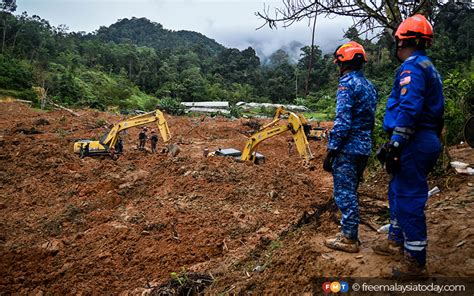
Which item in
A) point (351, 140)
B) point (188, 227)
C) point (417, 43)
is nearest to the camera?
point (417, 43)

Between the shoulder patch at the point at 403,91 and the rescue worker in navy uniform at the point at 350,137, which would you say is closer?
the shoulder patch at the point at 403,91

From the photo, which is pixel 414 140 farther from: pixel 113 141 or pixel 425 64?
pixel 113 141

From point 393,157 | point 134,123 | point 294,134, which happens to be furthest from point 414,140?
point 134,123

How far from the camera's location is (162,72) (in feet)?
166

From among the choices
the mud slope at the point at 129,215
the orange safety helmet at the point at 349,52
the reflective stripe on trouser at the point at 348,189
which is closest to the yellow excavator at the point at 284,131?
the mud slope at the point at 129,215

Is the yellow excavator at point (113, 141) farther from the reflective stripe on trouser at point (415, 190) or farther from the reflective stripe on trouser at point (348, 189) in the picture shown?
the reflective stripe on trouser at point (415, 190)

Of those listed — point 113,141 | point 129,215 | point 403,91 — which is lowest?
point 129,215

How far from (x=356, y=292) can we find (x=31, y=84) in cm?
3598

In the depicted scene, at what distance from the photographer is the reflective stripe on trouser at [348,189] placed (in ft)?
10.4

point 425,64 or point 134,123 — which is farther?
point 134,123

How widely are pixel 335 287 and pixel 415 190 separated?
93cm

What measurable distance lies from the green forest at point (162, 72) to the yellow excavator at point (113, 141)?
12800 mm

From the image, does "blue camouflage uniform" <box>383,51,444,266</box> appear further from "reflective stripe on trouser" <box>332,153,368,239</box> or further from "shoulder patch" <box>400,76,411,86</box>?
"reflective stripe on trouser" <box>332,153,368,239</box>

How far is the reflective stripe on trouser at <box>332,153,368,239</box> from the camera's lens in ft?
10.4
